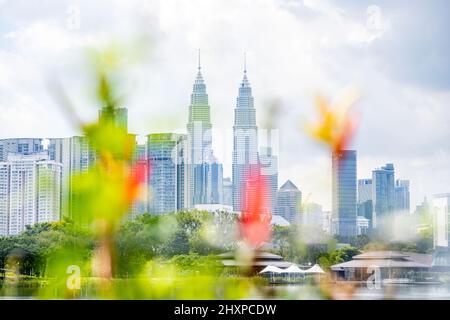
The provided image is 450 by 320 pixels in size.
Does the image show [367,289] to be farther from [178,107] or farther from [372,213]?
→ [178,107]

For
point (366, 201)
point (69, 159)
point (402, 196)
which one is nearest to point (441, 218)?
point (402, 196)

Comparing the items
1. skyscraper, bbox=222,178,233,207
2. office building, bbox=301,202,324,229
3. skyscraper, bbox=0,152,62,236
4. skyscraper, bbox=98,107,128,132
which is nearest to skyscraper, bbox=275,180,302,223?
office building, bbox=301,202,324,229

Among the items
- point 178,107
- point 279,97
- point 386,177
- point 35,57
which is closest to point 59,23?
point 35,57

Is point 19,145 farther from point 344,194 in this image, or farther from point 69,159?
point 344,194

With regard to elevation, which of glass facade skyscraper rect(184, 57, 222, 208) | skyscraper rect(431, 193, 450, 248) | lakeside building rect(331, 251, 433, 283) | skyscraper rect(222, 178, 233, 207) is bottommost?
lakeside building rect(331, 251, 433, 283)

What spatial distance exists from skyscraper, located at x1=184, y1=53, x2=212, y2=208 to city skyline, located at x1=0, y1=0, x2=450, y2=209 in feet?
0.11

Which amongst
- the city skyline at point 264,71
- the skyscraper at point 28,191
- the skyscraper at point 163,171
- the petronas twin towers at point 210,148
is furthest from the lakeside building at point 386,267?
the skyscraper at point 28,191

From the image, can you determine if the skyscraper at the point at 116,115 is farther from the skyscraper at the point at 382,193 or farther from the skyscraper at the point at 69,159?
the skyscraper at the point at 382,193

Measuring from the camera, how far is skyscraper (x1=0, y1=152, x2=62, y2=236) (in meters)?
3.26

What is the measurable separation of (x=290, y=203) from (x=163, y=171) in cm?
42

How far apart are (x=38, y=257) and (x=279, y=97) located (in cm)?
93

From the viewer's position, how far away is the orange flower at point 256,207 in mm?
3262

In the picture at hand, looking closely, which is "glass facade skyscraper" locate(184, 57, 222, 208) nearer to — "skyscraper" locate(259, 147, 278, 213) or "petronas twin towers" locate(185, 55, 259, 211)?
"petronas twin towers" locate(185, 55, 259, 211)
